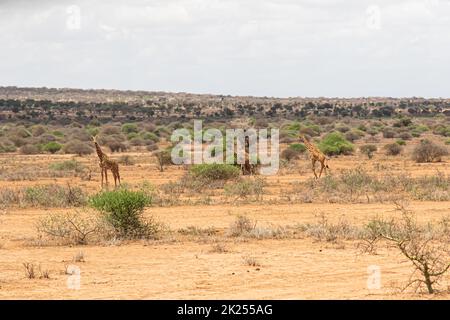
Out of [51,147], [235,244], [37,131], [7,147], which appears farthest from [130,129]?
[235,244]

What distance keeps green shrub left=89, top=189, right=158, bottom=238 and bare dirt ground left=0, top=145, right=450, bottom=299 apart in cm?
55

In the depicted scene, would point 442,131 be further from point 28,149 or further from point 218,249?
point 218,249

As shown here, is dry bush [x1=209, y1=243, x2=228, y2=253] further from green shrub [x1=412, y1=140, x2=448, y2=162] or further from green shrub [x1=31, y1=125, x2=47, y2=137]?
green shrub [x1=31, y1=125, x2=47, y2=137]

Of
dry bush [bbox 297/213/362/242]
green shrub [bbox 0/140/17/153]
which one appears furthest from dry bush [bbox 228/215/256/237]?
green shrub [bbox 0/140/17/153]

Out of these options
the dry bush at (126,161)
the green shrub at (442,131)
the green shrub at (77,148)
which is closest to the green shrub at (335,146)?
the dry bush at (126,161)

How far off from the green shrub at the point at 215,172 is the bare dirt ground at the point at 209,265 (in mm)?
6727

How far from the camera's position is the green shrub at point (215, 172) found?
1013 inches

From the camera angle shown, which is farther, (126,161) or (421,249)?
(126,161)

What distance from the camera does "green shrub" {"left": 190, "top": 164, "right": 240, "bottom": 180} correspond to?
25734 mm

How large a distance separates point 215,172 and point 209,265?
13.7 meters

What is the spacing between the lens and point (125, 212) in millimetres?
15414

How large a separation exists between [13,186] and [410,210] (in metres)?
13.4

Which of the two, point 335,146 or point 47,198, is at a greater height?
point 335,146

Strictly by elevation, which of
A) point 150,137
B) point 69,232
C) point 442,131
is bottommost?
point 150,137
